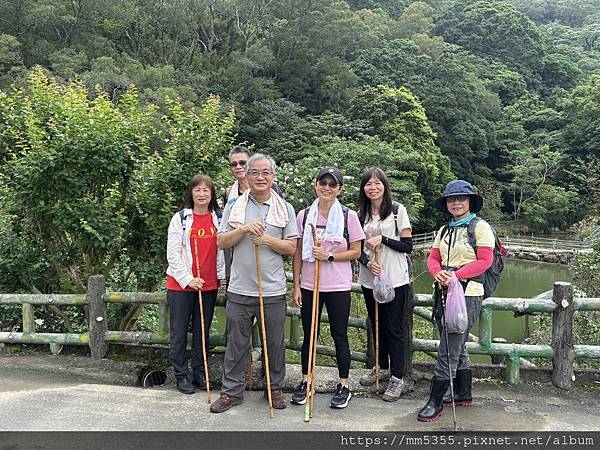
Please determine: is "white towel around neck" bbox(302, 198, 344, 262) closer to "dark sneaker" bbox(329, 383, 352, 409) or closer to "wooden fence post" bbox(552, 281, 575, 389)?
"dark sneaker" bbox(329, 383, 352, 409)

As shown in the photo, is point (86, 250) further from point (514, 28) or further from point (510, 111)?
point (514, 28)

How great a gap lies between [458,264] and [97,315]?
3100mm


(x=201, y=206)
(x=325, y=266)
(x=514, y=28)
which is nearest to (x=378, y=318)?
(x=325, y=266)

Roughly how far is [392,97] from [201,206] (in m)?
26.1

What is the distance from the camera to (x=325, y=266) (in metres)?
3.47

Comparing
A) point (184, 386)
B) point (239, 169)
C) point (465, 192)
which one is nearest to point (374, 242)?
point (465, 192)

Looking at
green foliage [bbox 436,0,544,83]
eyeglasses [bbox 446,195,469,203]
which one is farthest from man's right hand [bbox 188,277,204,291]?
green foliage [bbox 436,0,544,83]

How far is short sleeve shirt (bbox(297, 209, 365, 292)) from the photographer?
3.46 m

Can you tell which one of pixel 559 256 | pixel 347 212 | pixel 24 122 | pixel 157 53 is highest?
pixel 157 53

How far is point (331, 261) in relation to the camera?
345cm

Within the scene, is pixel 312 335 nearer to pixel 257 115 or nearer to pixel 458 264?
pixel 458 264

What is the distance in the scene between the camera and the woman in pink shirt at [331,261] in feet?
11.3

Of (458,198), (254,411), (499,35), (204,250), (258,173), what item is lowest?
(254,411)

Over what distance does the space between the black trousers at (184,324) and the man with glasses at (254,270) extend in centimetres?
46
